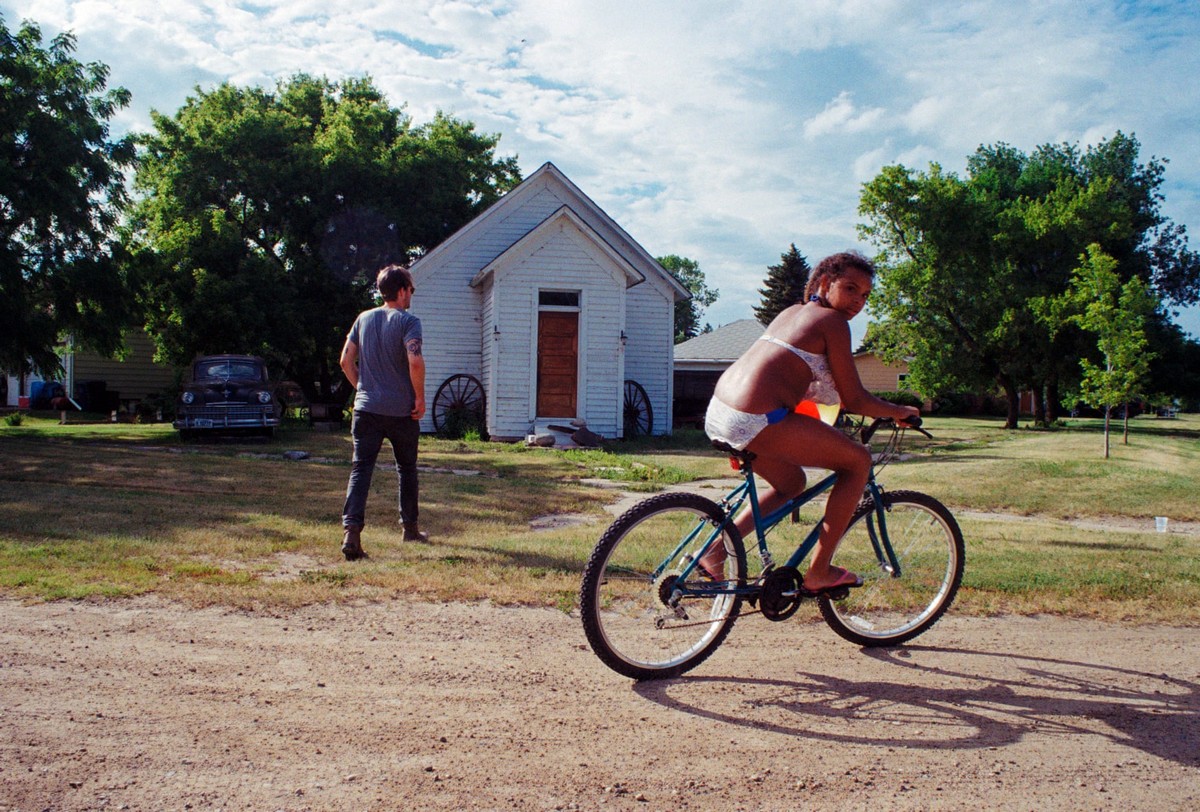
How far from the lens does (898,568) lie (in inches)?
183

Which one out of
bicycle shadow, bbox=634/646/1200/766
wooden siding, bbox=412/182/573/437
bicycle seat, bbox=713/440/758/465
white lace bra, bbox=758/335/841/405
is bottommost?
bicycle shadow, bbox=634/646/1200/766

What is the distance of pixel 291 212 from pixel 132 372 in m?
12.1

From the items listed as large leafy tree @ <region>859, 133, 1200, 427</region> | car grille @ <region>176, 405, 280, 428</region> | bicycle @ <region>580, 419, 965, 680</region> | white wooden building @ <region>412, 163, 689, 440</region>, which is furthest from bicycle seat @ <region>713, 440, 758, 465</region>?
large leafy tree @ <region>859, 133, 1200, 427</region>

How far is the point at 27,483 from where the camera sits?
10242 millimetres

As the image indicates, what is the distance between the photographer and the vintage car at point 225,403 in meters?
19.0

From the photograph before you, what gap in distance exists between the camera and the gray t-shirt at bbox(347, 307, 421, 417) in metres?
6.41

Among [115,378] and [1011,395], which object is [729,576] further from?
[1011,395]

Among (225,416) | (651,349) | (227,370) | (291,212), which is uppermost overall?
(291,212)

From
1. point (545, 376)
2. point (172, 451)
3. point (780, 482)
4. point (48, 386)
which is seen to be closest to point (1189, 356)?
point (545, 376)

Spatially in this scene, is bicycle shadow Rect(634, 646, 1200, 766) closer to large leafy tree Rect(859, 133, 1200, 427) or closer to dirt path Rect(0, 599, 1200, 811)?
dirt path Rect(0, 599, 1200, 811)

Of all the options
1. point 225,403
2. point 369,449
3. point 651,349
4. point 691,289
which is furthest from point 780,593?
point 691,289

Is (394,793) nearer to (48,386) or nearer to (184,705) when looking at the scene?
(184,705)

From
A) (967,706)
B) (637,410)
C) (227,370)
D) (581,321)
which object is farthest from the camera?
(637,410)

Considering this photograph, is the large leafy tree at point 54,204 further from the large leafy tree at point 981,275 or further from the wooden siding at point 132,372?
the large leafy tree at point 981,275
